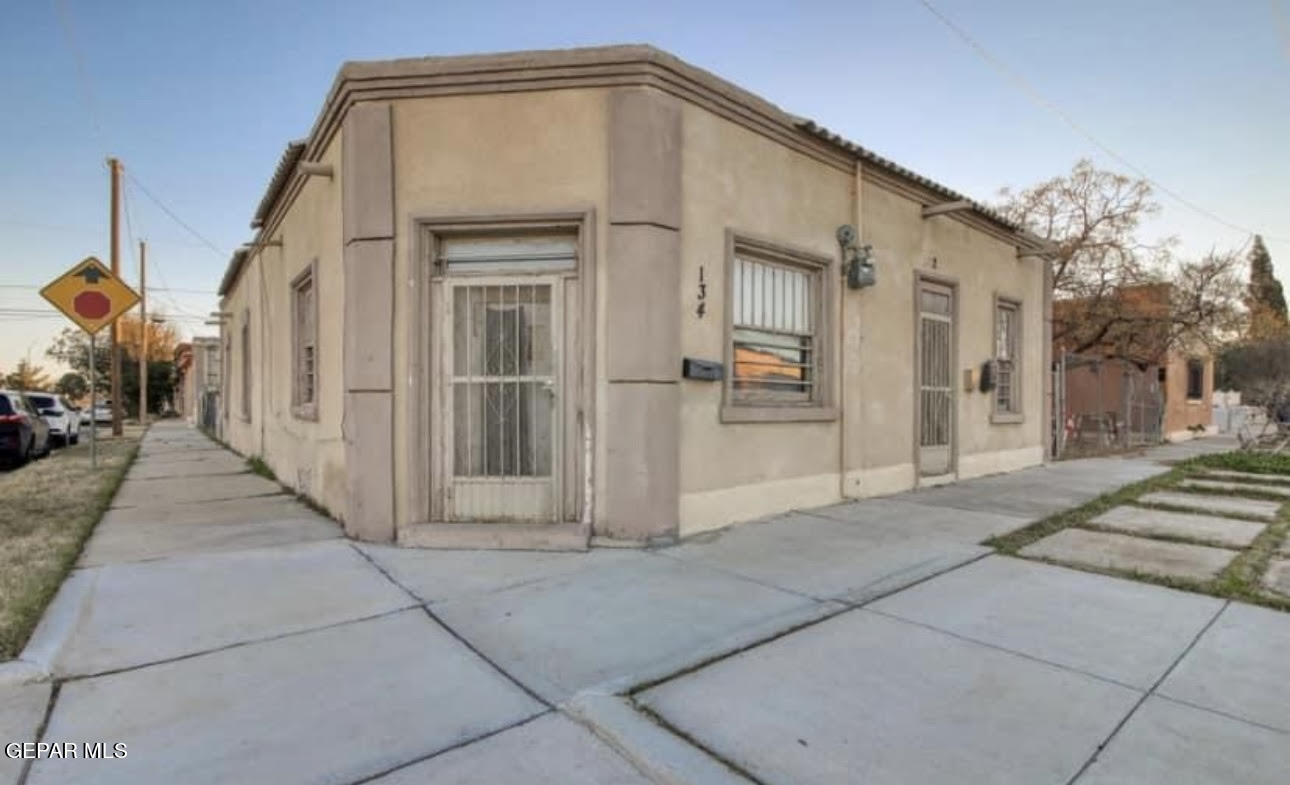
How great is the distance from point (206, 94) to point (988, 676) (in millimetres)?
14916

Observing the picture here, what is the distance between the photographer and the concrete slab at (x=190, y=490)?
26.2 ft

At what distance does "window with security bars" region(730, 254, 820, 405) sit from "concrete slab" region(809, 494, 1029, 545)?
50.7 inches

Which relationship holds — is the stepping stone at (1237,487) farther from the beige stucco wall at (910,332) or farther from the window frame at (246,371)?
the window frame at (246,371)

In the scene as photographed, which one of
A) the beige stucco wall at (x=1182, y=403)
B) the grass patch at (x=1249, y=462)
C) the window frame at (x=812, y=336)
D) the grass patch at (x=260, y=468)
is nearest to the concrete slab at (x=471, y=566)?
the window frame at (x=812, y=336)

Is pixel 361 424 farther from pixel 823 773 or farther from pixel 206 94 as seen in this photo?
pixel 206 94

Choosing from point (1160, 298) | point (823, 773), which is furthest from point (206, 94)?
point (1160, 298)

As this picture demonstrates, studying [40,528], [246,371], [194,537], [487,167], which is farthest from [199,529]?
[246,371]

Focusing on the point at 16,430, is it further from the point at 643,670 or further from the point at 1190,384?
the point at 1190,384

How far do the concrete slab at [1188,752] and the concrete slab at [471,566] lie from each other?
10.5ft

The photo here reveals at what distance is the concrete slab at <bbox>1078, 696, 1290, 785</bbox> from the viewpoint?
2.38 meters

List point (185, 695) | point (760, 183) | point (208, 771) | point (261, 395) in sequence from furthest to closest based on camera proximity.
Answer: point (261, 395)
point (760, 183)
point (185, 695)
point (208, 771)

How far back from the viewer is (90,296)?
1068 cm

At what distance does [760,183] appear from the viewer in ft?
21.6

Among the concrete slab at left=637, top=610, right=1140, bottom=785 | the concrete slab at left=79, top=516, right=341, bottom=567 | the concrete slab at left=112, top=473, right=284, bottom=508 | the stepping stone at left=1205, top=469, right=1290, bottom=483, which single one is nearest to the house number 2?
the concrete slab at left=637, top=610, right=1140, bottom=785
